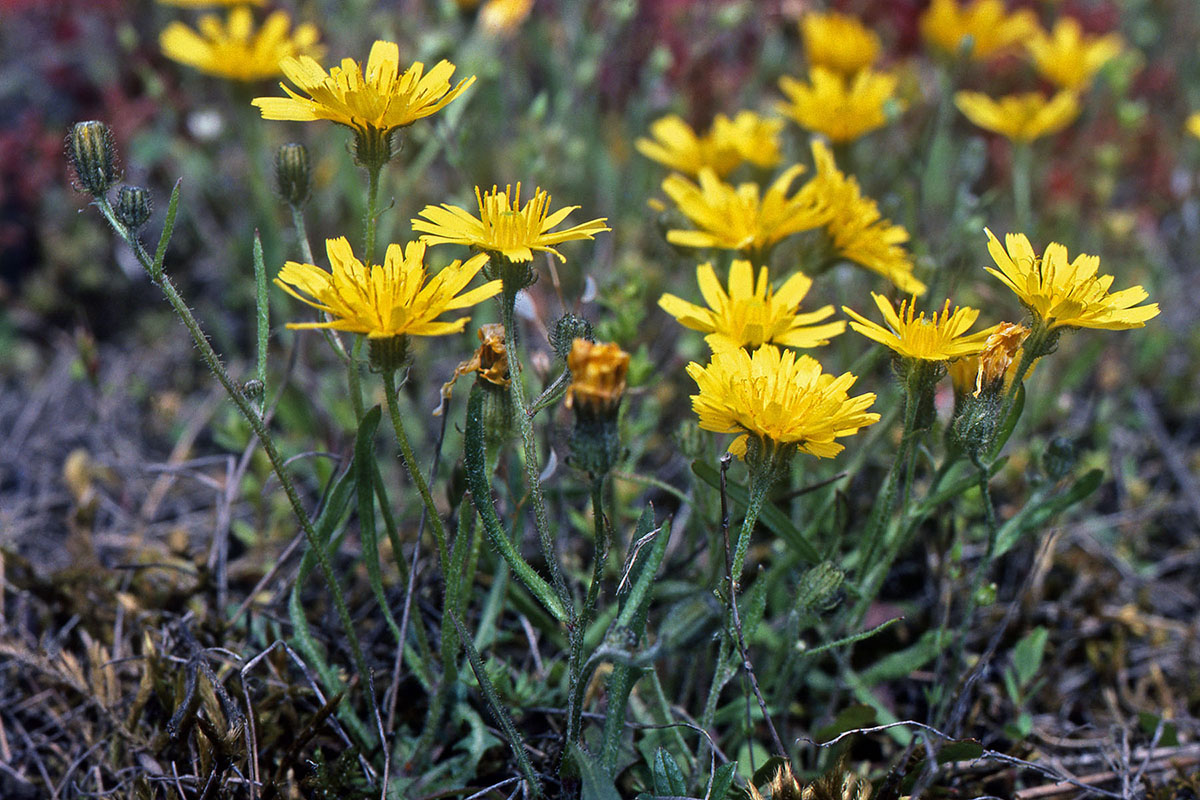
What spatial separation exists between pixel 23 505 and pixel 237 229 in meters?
1.55

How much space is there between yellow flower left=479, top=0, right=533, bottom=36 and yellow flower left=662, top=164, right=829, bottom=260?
162 cm

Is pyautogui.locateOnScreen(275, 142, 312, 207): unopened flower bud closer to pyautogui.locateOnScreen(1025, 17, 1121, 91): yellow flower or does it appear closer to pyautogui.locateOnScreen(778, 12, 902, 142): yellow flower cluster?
pyautogui.locateOnScreen(778, 12, 902, 142): yellow flower cluster

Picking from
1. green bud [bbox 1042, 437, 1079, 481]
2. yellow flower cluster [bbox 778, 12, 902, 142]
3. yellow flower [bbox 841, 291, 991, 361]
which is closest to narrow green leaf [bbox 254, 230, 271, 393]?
yellow flower [bbox 841, 291, 991, 361]

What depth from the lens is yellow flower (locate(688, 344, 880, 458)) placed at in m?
1.57

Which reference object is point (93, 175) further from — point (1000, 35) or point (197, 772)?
point (1000, 35)

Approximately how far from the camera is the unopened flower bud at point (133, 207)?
1.60 m

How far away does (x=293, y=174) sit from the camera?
195 cm

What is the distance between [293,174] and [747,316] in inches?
39.9

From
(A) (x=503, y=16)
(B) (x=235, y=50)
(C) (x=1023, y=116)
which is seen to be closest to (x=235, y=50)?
(B) (x=235, y=50)

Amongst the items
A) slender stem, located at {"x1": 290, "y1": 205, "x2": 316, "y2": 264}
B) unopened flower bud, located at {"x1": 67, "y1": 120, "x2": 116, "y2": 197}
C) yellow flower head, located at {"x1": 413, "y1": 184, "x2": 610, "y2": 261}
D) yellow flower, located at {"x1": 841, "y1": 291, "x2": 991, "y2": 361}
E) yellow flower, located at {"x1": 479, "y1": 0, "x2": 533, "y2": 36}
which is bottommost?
yellow flower, located at {"x1": 841, "y1": 291, "x2": 991, "y2": 361}

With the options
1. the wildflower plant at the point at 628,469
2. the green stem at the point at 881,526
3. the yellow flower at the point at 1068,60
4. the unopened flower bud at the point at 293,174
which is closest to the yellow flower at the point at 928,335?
the wildflower plant at the point at 628,469

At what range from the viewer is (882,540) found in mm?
1993

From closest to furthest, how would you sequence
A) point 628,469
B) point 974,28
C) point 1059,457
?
point 1059,457, point 628,469, point 974,28

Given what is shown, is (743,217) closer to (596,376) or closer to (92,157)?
(596,376)
